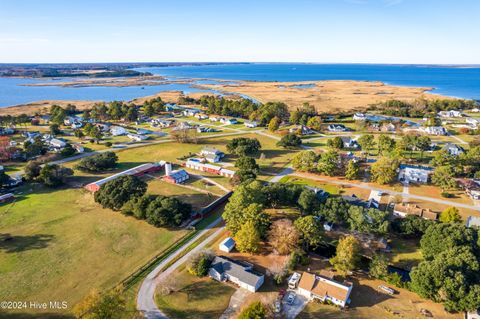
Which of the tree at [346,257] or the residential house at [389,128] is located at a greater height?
the residential house at [389,128]

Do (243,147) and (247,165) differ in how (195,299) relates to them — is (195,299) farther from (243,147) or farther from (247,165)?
(243,147)

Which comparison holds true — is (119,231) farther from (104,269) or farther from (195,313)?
(195,313)

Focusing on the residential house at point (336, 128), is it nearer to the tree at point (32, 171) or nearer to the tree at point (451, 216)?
the tree at point (451, 216)

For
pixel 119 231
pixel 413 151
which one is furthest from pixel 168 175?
pixel 413 151

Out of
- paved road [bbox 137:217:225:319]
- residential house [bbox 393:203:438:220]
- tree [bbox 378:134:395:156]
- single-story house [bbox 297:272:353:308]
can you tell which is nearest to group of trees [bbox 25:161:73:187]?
paved road [bbox 137:217:225:319]

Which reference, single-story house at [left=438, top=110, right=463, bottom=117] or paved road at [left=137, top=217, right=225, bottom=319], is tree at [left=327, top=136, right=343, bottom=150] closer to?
paved road at [left=137, top=217, right=225, bottom=319]

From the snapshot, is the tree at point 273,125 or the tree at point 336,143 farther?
the tree at point 273,125

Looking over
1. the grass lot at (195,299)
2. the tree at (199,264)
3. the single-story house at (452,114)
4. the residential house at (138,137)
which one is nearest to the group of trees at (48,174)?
the residential house at (138,137)
